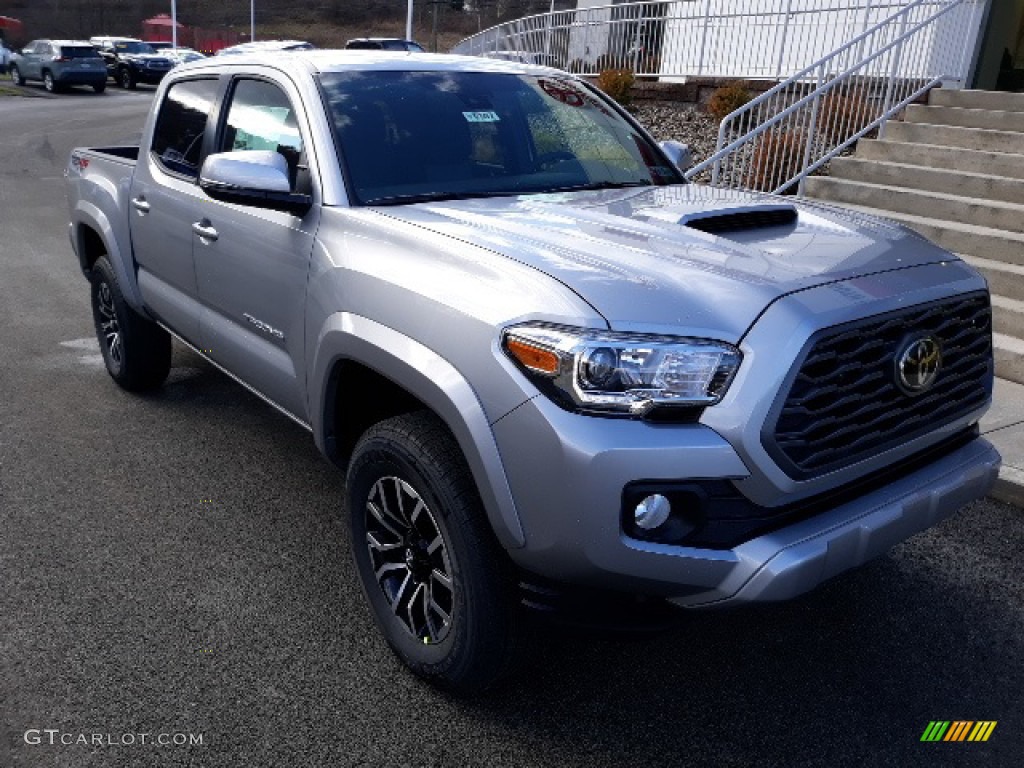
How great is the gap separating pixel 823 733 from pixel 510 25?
19.7m

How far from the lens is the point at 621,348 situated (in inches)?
92.4

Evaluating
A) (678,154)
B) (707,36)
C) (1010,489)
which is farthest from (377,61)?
(707,36)

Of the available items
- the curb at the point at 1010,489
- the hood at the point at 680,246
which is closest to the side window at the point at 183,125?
the hood at the point at 680,246

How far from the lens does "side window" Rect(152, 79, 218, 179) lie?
4348 millimetres

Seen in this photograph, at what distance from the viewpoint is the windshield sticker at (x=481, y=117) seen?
3.75 m

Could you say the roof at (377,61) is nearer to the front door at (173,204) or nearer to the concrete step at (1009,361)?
the front door at (173,204)

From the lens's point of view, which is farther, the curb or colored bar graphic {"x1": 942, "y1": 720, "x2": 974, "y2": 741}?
the curb

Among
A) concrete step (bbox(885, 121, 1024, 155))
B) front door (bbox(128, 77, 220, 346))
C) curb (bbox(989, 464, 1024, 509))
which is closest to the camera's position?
front door (bbox(128, 77, 220, 346))

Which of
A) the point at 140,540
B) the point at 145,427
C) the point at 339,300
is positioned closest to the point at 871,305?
the point at 339,300

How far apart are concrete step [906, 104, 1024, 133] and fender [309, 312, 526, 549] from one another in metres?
8.05

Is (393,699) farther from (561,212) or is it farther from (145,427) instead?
(145,427)

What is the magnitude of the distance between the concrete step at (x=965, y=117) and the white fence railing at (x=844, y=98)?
0.19 m

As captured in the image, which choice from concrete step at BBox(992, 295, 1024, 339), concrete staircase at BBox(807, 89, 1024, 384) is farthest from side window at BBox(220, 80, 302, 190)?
concrete step at BBox(992, 295, 1024, 339)

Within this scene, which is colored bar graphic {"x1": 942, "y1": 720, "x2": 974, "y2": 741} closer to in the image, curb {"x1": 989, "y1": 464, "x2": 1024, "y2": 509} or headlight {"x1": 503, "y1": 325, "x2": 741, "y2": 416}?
headlight {"x1": 503, "y1": 325, "x2": 741, "y2": 416}
